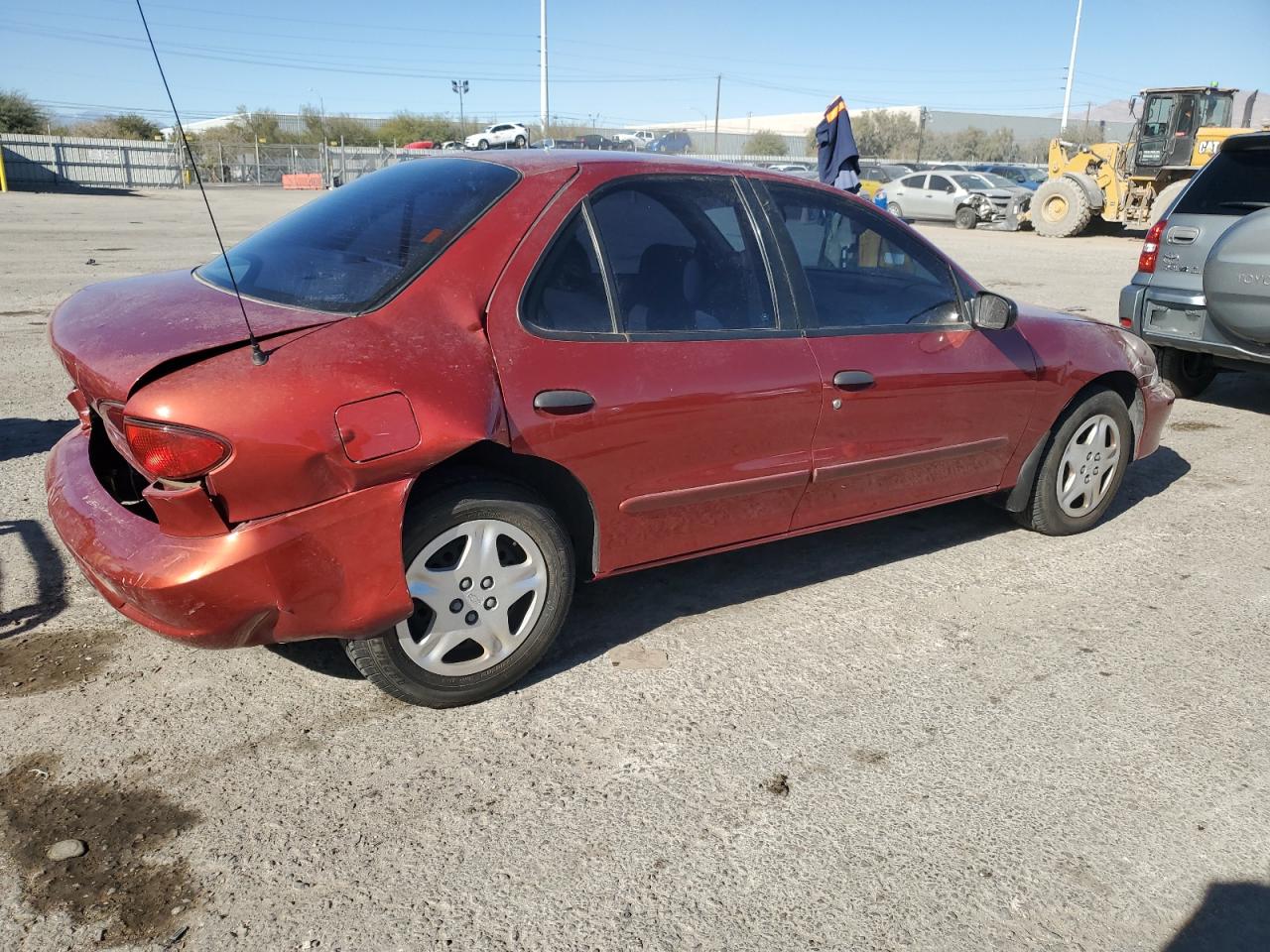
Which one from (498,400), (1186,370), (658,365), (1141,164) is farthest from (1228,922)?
(1141,164)

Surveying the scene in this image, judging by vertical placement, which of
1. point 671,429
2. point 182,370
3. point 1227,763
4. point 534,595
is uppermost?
point 182,370

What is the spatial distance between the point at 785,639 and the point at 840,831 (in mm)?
1062

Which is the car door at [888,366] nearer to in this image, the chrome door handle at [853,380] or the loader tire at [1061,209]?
the chrome door handle at [853,380]

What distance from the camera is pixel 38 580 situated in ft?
12.5

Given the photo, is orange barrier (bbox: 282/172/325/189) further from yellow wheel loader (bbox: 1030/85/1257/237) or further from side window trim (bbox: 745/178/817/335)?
side window trim (bbox: 745/178/817/335)

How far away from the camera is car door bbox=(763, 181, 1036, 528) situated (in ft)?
12.1

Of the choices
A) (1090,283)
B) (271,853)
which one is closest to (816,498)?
(271,853)

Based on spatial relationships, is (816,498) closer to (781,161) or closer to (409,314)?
(409,314)

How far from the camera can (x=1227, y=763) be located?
2.97 metres

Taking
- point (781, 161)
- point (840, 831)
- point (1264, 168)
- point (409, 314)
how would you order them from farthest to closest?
point (781, 161)
point (1264, 168)
point (409, 314)
point (840, 831)

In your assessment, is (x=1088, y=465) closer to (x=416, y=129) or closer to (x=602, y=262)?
(x=602, y=262)

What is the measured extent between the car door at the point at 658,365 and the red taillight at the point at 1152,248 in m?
4.72

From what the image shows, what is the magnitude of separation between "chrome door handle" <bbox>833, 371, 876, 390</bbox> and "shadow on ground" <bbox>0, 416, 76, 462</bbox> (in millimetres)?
4158

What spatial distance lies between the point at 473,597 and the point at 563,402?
Result: 646 millimetres
